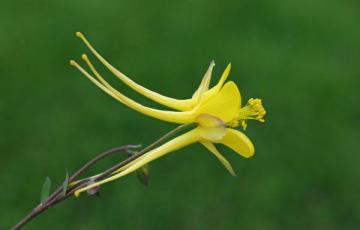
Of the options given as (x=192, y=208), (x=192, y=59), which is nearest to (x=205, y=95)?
Result: (x=192, y=208)

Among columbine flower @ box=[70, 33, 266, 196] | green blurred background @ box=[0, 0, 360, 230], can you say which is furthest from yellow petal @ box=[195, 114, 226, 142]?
green blurred background @ box=[0, 0, 360, 230]

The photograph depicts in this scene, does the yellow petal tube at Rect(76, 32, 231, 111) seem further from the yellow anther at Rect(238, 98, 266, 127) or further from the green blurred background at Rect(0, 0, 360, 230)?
the green blurred background at Rect(0, 0, 360, 230)

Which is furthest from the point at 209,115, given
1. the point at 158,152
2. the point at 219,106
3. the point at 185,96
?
the point at 185,96

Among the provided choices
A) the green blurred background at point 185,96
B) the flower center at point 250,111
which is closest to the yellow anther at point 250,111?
the flower center at point 250,111

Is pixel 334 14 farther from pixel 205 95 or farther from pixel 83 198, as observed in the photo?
pixel 205 95

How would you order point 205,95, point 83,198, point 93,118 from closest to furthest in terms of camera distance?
1. point 205,95
2. point 83,198
3. point 93,118

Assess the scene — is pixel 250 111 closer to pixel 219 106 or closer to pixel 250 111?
pixel 250 111
